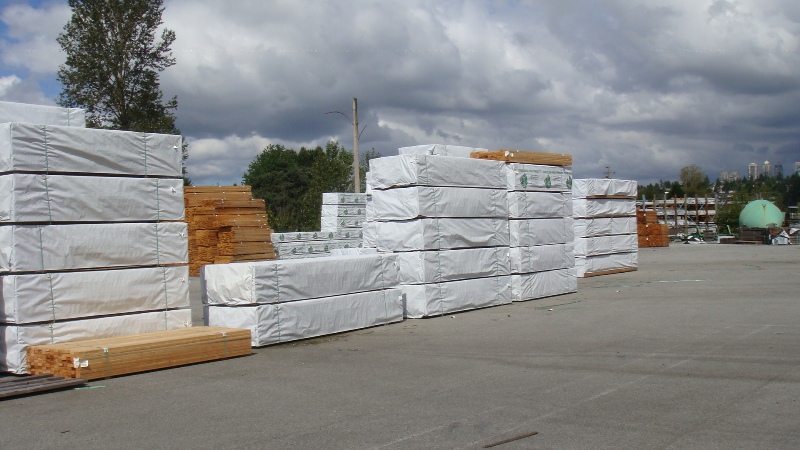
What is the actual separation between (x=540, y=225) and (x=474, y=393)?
10.2 meters

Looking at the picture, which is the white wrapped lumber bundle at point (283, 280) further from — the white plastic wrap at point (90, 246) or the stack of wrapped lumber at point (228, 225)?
the stack of wrapped lumber at point (228, 225)

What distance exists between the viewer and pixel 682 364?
8.77m

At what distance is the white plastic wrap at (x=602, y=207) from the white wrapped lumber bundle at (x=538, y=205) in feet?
15.2

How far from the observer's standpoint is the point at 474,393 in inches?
302

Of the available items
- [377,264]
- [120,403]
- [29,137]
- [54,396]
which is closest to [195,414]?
[120,403]

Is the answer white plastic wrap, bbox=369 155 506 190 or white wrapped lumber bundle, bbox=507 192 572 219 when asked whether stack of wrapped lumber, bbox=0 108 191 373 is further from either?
white wrapped lumber bundle, bbox=507 192 572 219

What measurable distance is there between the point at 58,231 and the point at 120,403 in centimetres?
325

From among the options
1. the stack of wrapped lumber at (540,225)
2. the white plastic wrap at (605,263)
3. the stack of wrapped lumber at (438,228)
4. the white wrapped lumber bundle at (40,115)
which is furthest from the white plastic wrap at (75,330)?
the white plastic wrap at (605,263)

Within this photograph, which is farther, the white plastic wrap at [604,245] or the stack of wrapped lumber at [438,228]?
the white plastic wrap at [604,245]

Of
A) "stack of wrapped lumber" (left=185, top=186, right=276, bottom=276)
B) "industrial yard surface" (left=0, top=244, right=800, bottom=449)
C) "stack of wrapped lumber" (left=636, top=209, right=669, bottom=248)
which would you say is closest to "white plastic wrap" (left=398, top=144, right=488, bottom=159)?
"industrial yard surface" (left=0, top=244, right=800, bottom=449)

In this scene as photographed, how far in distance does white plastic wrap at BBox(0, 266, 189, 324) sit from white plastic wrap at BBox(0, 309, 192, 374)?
0.09 meters

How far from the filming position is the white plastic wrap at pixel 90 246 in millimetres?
9438

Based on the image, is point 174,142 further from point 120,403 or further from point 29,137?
point 120,403

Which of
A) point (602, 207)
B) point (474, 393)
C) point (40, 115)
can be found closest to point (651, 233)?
point (602, 207)
